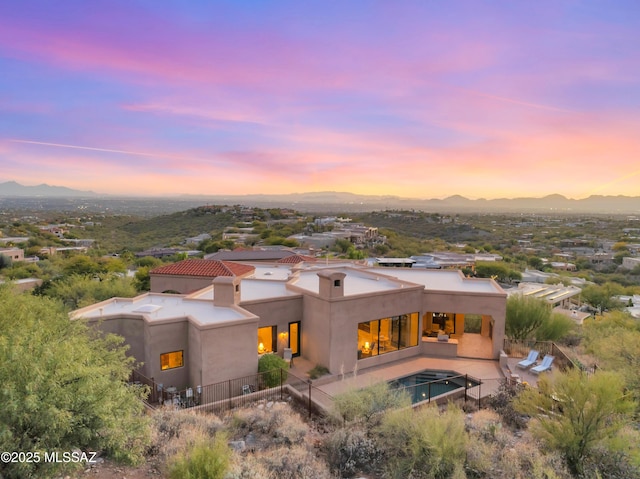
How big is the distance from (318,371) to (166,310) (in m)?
6.75

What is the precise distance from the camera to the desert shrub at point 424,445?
28.9 ft

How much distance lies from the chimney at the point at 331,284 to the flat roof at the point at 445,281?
526 cm

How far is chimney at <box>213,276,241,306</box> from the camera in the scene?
1625 centimetres

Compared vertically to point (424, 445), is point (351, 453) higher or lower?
lower

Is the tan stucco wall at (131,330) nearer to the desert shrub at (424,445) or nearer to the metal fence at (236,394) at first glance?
the metal fence at (236,394)

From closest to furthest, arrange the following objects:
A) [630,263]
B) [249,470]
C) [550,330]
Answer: [249,470]
[550,330]
[630,263]

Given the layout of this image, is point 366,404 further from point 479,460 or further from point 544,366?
point 544,366

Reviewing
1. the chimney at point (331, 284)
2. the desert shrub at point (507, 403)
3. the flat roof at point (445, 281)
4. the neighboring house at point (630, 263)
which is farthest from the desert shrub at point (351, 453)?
the neighboring house at point (630, 263)

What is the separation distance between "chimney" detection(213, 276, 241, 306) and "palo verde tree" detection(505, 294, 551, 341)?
582 inches

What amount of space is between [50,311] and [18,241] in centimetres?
7211

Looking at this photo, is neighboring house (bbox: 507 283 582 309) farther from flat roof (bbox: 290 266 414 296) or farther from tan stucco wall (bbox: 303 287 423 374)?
tan stucco wall (bbox: 303 287 423 374)

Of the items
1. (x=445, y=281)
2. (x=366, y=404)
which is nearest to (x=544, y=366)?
(x=445, y=281)

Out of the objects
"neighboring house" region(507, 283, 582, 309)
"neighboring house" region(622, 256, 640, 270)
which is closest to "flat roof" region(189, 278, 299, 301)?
"neighboring house" region(507, 283, 582, 309)

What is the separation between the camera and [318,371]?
1645 centimetres
